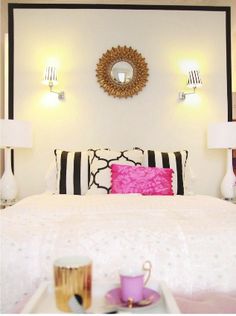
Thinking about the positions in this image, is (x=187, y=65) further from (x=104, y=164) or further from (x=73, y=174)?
(x=73, y=174)

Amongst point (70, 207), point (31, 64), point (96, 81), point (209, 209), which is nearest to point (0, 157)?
point (31, 64)

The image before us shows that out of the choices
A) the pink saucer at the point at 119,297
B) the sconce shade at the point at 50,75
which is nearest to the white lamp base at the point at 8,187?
the sconce shade at the point at 50,75

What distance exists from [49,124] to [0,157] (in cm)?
75

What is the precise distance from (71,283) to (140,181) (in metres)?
1.63

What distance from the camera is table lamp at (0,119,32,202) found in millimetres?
2804

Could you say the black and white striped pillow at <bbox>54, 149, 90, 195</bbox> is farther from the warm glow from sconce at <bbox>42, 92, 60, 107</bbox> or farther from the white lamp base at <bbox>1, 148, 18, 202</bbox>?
the warm glow from sconce at <bbox>42, 92, 60, 107</bbox>

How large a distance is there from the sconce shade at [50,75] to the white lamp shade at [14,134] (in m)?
0.45

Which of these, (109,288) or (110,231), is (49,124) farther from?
(109,288)

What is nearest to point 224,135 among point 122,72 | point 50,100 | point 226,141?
point 226,141

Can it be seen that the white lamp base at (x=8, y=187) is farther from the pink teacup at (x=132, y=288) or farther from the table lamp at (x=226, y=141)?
the pink teacup at (x=132, y=288)

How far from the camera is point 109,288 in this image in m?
1.01

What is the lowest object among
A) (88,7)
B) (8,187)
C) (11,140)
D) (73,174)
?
(8,187)

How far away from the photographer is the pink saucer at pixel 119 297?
35.1 inches

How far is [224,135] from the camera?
2984 millimetres
